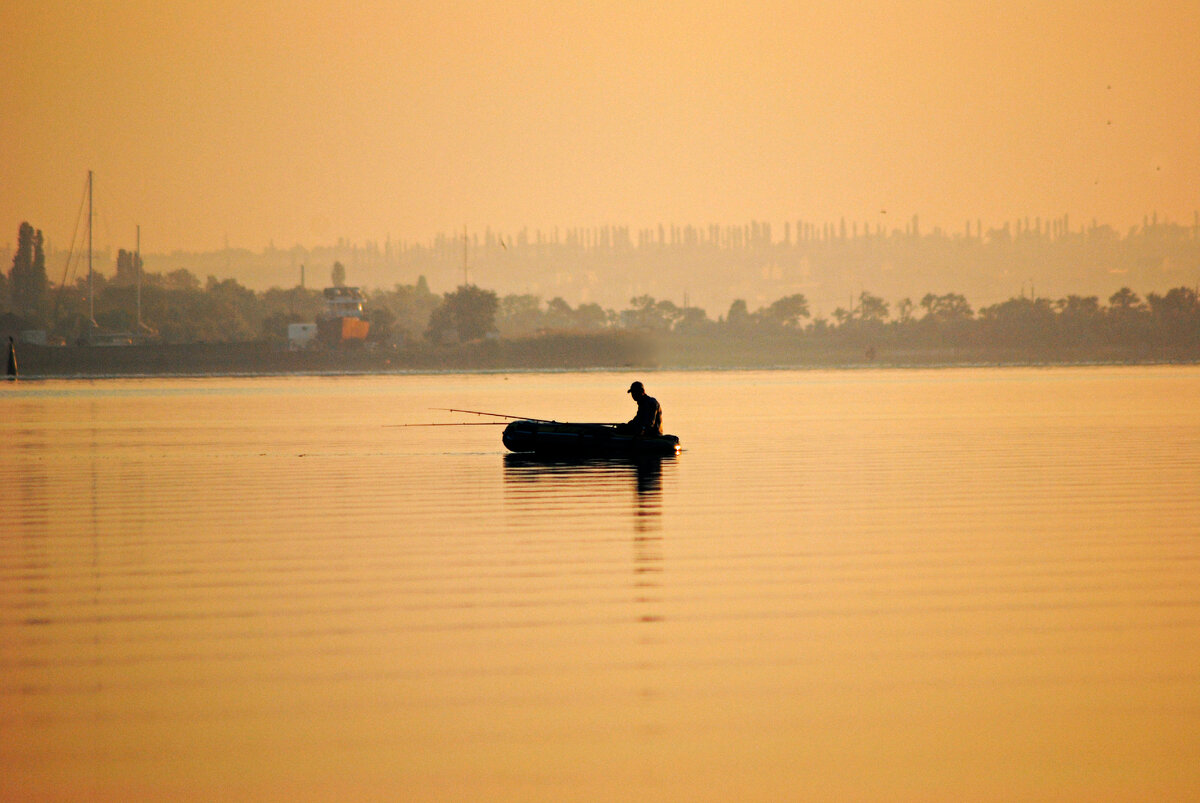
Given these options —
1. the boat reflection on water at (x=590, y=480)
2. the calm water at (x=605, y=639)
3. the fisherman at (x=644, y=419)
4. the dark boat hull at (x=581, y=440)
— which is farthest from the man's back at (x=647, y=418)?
the calm water at (x=605, y=639)

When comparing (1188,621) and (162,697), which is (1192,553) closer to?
(1188,621)

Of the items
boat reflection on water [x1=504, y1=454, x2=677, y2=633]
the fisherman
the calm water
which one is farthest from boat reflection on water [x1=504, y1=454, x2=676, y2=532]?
the fisherman

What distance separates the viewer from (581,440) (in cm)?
3628

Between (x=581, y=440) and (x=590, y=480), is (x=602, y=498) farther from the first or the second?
(x=581, y=440)

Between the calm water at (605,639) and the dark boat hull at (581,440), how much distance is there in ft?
16.3

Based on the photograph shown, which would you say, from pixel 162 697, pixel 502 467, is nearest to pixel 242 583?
pixel 162 697

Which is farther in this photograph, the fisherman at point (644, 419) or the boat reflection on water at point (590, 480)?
the fisherman at point (644, 419)

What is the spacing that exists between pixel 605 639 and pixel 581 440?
22.9 meters

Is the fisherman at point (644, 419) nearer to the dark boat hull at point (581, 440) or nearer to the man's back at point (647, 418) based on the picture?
the man's back at point (647, 418)

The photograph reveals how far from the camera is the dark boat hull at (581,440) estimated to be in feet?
117

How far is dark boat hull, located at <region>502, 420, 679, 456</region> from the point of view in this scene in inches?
1409

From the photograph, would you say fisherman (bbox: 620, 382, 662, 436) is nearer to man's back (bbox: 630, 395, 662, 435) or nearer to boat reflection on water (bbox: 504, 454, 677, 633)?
man's back (bbox: 630, 395, 662, 435)

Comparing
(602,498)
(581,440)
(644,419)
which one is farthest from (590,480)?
(602,498)

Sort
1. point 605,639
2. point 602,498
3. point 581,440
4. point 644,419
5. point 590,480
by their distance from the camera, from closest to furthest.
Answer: point 605,639, point 602,498, point 590,480, point 644,419, point 581,440
